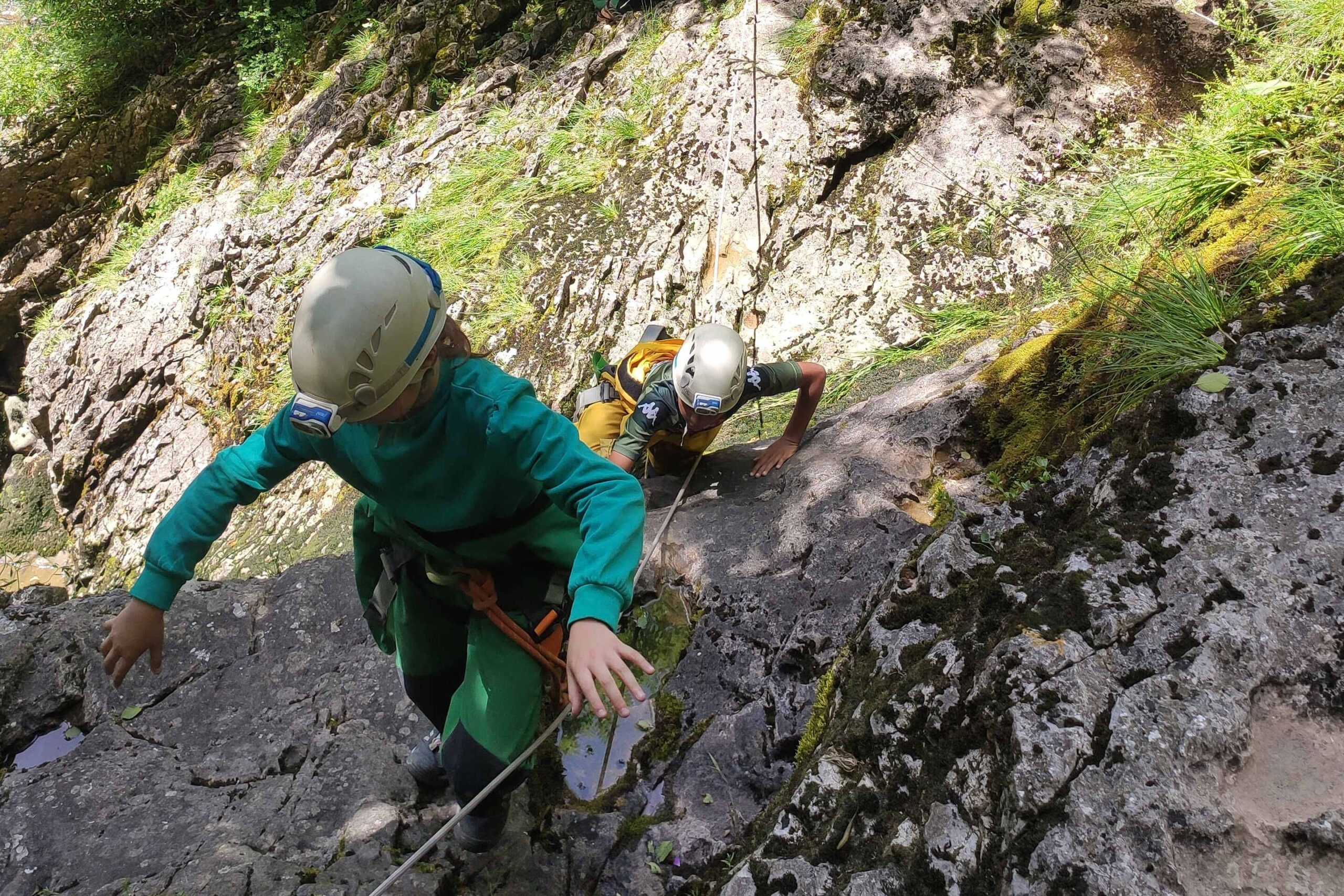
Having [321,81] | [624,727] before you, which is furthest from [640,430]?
[321,81]

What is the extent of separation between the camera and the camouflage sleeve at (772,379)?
165 inches

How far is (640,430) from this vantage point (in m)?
4.13

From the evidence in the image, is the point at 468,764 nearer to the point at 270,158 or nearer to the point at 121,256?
the point at 270,158

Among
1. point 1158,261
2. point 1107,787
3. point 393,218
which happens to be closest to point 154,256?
point 393,218

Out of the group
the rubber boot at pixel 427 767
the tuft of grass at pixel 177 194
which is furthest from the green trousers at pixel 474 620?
the tuft of grass at pixel 177 194

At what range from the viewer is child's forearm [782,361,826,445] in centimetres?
421

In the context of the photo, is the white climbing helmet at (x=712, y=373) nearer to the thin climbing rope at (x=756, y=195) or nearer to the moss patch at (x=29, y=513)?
the thin climbing rope at (x=756, y=195)

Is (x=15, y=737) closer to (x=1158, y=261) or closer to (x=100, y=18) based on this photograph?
(x=1158, y=261)

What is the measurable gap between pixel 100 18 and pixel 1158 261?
13748mm

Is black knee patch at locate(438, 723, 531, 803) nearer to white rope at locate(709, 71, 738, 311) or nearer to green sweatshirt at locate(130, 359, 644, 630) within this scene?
green sweatshirt at locate(130, 359, 644, 630)

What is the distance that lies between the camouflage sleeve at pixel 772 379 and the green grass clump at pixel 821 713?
78.6 inches

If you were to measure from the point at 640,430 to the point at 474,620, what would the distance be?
1.90 m

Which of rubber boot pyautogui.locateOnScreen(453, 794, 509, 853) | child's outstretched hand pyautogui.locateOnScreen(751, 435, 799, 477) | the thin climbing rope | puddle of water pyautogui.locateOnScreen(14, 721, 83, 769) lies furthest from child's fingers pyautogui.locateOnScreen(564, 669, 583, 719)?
the thin climbing rope

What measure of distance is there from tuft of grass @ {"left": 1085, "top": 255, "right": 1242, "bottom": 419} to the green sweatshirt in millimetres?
1568
